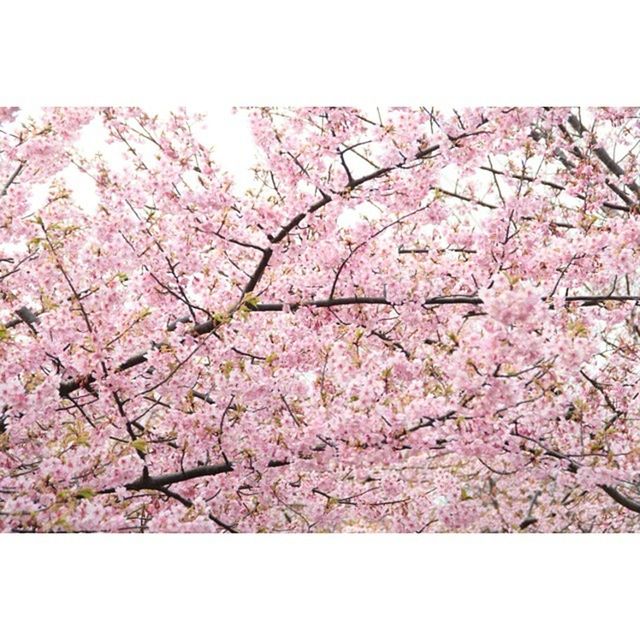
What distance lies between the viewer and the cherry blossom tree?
3209mm

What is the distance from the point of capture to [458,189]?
3859mm

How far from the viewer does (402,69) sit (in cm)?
362

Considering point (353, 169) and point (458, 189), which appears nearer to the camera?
point (353, 169)

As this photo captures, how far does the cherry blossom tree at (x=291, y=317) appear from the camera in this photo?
321 cm

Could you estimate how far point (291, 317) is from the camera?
349 cm

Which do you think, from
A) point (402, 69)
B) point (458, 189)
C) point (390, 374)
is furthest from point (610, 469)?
point (402, 69)

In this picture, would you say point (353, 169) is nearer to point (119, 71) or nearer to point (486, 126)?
point (486, 126)

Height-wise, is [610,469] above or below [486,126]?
below

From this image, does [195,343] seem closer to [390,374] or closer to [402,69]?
[390,374]

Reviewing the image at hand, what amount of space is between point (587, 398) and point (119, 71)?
8.51ft

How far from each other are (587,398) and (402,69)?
5.71 ft
